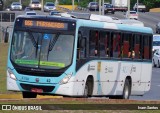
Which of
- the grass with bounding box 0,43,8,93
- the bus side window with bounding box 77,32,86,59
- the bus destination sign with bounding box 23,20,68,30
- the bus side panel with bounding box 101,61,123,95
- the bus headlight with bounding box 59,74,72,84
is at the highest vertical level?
the bus destination sign with bounding box 23,20,68,30

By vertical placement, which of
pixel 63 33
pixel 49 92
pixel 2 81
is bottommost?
pixel 2 81

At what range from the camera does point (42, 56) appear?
73.0 feet

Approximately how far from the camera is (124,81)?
85.9 ft

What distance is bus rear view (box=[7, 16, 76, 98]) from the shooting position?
22234 mm

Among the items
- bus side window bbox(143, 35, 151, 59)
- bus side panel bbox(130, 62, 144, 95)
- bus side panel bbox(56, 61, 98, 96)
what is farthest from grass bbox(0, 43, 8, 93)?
bus side window bbox(143, 35, 151, 59)

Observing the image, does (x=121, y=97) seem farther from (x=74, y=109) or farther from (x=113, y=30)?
(x=74, y=109)

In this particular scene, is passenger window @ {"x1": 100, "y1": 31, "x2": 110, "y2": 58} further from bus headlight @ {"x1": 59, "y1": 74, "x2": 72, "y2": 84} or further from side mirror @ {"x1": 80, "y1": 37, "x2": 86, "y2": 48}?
bus headlight @ {"x1": 59, "y1": 74, "x2": 72, "y2": 84}

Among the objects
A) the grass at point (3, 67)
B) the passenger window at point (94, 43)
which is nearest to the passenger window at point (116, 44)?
the passenger window at point (94, 43)

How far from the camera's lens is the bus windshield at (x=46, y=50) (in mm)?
22219

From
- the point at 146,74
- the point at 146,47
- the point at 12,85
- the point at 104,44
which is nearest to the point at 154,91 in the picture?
the point at 146,74

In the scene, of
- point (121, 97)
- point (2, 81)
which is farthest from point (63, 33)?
point (2, 81)

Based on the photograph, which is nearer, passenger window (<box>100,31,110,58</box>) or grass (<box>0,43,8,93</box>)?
passenger window (<box>100,31,110,58</box>)

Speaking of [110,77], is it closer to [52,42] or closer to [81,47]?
[81,47]

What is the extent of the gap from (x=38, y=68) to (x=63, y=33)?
3.97 ft
